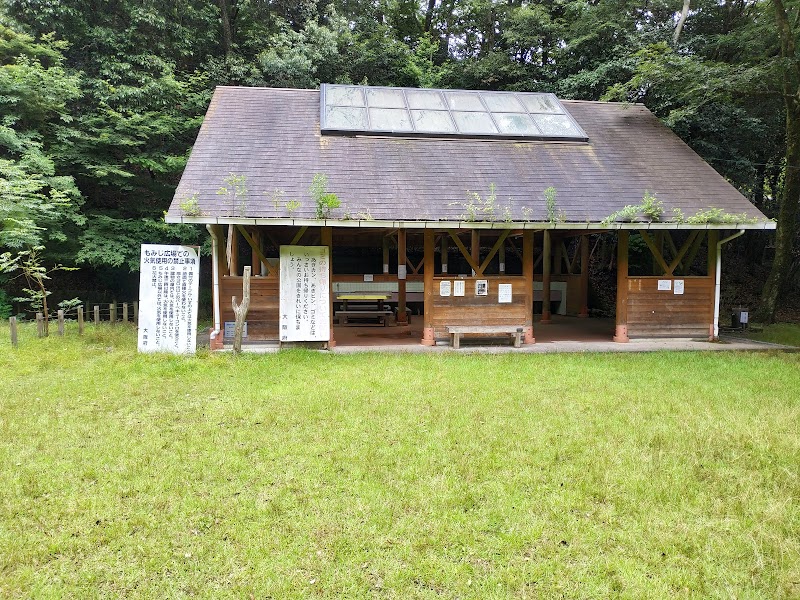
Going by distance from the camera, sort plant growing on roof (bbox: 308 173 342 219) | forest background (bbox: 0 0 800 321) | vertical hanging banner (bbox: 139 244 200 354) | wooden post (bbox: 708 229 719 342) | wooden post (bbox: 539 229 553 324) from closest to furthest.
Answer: vertical hanging banner (bbox: 139 244 200 354) < plant growing on roof (bbox: 308 173 342 219) < wooden post (bbox: 708 229 719 342) < forest background (bbox: 0 0 800 321) < wooden post (bbox: 539 229 553 324)

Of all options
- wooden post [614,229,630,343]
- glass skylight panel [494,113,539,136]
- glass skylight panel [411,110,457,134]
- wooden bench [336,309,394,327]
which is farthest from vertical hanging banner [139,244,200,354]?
wooden post [614,229,630,343]

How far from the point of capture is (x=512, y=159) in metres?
10.6

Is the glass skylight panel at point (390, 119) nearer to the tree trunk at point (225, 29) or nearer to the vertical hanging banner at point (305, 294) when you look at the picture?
the vertical hanging banner at point (305, 294)

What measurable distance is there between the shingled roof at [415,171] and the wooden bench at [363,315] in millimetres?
3697

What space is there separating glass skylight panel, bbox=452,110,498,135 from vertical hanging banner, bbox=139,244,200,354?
6552mm

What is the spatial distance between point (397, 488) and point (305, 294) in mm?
5602

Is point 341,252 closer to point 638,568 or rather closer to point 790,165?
point 790,165

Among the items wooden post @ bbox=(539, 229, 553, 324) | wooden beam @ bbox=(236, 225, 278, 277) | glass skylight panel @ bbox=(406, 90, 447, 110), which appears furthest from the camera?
wooden post @ bbox=(539, 229, 553, 324)

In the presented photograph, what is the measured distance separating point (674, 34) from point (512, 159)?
805cm

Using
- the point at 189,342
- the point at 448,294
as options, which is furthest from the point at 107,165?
the point at 448,294

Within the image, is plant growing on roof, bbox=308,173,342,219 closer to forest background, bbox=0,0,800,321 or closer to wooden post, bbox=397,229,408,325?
wooden post, bbox=397,229,408,325

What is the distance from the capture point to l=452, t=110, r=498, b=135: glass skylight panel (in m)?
11.3

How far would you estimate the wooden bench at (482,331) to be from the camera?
8.94m

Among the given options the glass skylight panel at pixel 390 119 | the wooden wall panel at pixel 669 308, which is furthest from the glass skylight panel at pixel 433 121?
the wooden wall panel at pixel 669 308
